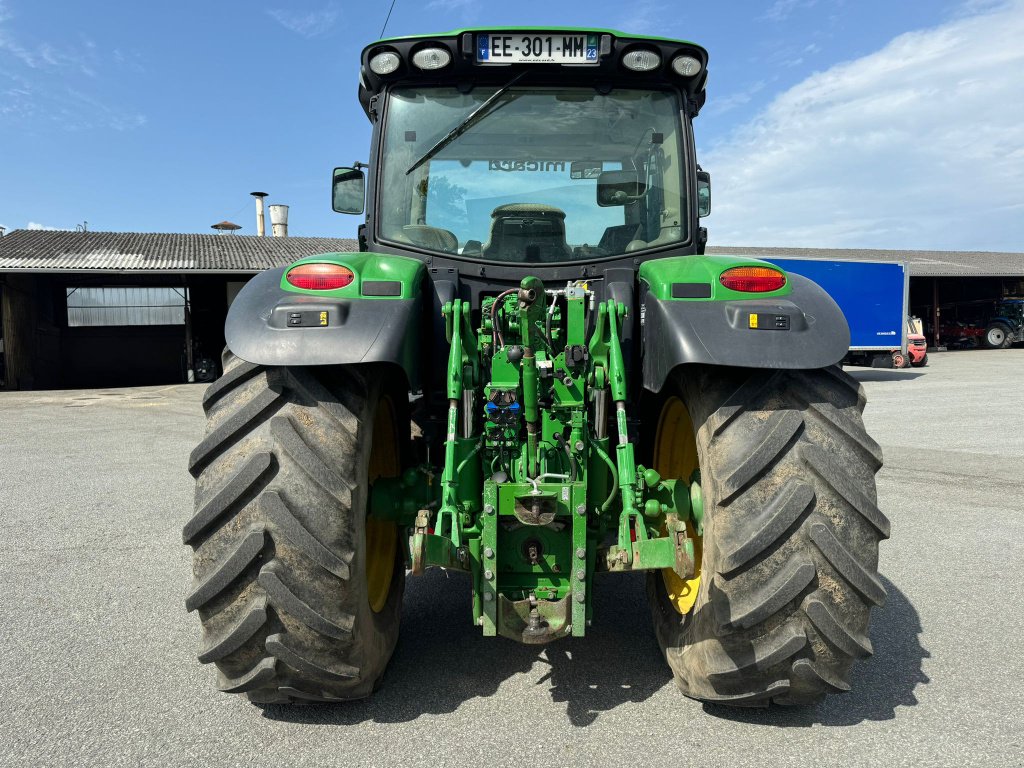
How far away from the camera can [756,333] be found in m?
2.21

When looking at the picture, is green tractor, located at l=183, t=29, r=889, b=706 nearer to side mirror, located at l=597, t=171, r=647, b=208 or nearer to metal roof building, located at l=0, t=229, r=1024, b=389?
side mirror, located at l=597, t=171, r=647, b=208

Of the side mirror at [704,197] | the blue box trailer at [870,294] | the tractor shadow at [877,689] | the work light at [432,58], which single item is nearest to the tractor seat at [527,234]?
the work light at [432,58]

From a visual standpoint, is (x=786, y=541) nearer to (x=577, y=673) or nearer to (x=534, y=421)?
(x=534, y=421)

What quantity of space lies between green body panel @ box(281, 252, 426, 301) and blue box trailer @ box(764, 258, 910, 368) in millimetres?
15478

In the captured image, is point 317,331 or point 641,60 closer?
point 317,331

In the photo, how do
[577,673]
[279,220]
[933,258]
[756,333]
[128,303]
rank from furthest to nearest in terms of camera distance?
Answer: [933,258], [279,220], [128,303], [577,673], [756,333]

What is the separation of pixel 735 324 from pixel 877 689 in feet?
4.87

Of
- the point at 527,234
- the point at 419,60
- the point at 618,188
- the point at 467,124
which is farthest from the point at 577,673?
the point at 419,60

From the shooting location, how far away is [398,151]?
3088 mm

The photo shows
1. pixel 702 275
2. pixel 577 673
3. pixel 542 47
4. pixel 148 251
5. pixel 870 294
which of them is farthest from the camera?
pixel 148 251

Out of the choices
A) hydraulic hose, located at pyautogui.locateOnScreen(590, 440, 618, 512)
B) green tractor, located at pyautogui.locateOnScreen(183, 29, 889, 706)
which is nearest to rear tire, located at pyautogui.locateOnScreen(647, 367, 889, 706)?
green tractor, located at pyautogui.locateOnScreen(183, 29, 889, 706)

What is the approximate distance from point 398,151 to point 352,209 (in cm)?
55

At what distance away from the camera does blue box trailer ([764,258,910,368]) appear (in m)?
16.3

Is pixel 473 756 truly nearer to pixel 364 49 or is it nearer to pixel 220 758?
pixel 220 758
